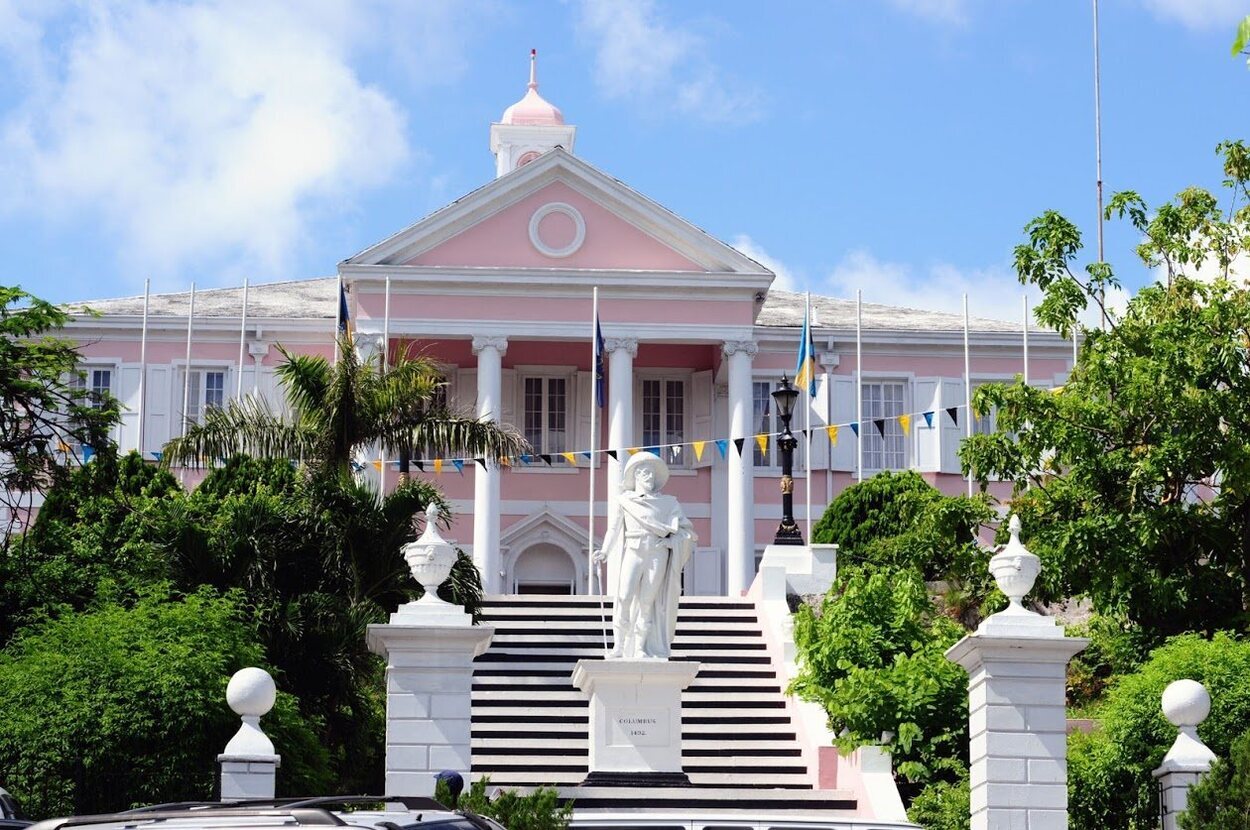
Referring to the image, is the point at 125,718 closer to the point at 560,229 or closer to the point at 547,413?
the point at 560,229

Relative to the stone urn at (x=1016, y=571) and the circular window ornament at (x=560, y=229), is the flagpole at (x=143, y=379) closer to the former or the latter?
the circular window ornament at (x=560, y=229)

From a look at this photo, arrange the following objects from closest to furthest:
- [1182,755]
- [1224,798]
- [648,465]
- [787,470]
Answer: [1224,798] → [1182,755] → [648,465] → [787,470]

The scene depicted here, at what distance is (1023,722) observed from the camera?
15.9 m

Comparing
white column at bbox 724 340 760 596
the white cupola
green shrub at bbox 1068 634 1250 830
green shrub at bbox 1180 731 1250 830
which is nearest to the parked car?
green shrub at bbox 1180 731 1250 830

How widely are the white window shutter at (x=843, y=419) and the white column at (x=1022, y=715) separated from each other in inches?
883

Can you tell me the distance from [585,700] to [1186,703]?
30.4 feet

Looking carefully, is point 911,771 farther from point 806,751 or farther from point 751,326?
point 751,326

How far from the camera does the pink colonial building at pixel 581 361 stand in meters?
36.3

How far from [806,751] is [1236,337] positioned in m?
6.78

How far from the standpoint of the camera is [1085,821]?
18.7 m

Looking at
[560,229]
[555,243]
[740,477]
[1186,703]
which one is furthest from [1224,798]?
[560,229]

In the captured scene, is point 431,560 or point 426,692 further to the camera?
point 431,560

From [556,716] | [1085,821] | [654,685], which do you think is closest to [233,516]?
[556,716]

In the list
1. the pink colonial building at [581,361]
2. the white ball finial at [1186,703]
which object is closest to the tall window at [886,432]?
the pink colonial building at [581,361]
